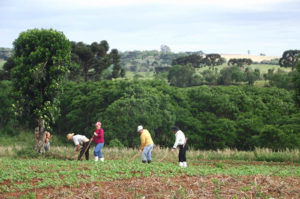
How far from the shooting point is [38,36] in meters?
27.5

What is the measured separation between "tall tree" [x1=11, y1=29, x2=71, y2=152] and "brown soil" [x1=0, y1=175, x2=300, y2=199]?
14777 millimetres

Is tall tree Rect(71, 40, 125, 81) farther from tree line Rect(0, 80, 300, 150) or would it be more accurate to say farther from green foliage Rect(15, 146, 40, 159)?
green foliage Rect(15, 146, 40, 159)

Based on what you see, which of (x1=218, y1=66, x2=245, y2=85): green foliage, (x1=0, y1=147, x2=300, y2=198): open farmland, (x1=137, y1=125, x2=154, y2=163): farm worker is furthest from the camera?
(x1=218, y1=66, x2=245, y2=85): green foliage

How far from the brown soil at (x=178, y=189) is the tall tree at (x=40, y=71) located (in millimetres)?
14777

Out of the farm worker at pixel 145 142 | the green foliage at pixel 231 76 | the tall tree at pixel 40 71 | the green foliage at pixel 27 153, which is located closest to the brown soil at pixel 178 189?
the farm worker at pixel 145 142

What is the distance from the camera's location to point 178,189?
1087 cm

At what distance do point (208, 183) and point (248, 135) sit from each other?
41.4 m

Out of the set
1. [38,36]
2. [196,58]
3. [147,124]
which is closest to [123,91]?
[147,124]

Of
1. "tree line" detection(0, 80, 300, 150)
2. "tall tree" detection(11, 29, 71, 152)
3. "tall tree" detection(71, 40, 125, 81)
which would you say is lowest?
"tree line" detection(0, 80, 300, 150)

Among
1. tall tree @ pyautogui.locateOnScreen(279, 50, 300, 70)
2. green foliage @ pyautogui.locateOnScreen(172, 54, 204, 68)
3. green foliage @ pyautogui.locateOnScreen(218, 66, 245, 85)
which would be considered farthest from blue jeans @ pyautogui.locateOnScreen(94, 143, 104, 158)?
green foliage @ pyautogui.locateOnScreen(172, 54, 204, 68)

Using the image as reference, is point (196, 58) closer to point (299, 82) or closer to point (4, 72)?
point (4, 72)

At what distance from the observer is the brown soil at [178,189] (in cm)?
1055

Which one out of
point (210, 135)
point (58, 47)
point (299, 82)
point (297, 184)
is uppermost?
point (58, 47)

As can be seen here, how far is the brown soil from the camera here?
10.5 m
